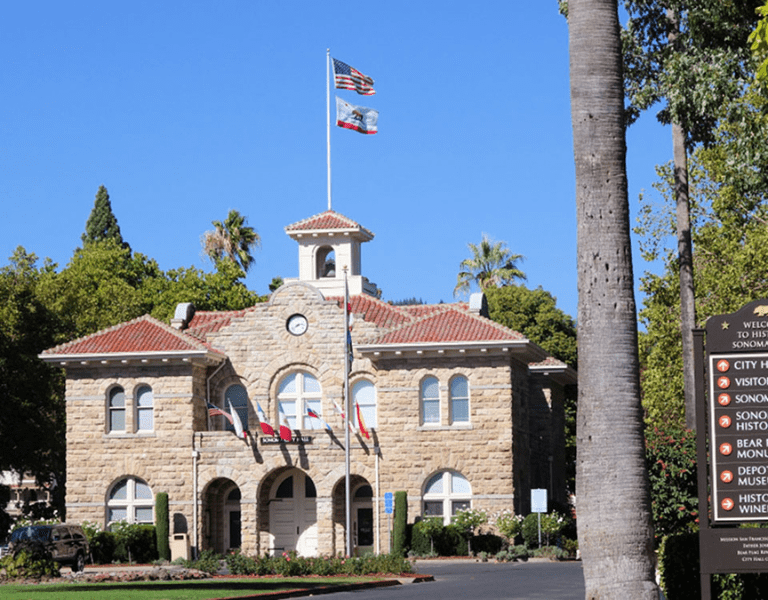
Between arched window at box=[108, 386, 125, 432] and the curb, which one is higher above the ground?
arched window at box=[108, 386, 125, 432]

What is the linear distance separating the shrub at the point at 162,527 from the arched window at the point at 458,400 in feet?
36.9

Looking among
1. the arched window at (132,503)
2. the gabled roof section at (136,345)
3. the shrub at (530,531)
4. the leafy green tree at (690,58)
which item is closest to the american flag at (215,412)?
the gabled roof section at (136,345)

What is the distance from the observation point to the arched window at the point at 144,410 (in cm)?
4859

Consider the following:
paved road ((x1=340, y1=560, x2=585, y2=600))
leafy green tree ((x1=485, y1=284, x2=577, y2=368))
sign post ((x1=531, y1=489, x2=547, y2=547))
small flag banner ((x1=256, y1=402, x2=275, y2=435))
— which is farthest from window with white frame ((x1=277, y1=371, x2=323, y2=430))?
leafy green tree ((x1=485, y1=284, x2=577, y2=368))

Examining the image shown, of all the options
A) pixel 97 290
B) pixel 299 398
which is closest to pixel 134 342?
pixel 299 398

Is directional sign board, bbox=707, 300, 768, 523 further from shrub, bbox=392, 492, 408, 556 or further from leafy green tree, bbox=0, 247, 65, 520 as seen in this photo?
leafy green tree, bbox=0, 247, 65, 520

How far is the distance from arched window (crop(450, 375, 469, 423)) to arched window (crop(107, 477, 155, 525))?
12.0m

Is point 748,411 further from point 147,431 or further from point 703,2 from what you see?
point 147,431

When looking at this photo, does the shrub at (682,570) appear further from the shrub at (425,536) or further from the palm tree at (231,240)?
the palm tree at (231,240)

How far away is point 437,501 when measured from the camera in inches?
1845

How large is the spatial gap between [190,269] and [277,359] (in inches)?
826

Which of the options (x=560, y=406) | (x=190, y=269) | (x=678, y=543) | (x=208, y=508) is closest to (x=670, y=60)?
(x=678, y=543)

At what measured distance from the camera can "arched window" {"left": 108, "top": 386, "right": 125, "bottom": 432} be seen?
48.8 meters

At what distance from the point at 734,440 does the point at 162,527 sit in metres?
35.4
